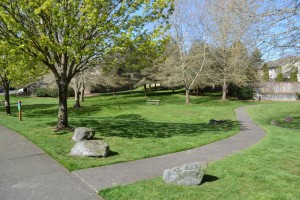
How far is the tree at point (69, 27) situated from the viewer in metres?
8.93

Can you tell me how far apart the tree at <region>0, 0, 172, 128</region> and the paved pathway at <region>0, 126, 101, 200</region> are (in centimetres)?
348

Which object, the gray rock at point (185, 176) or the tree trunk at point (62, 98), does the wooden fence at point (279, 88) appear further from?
the gray rock at point (185, 176)

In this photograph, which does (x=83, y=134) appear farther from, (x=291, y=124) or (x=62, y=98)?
(x=291, y=124)

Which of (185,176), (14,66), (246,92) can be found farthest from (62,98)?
(246,92)

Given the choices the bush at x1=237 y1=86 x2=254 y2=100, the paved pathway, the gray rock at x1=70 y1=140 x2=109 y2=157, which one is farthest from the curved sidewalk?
the bush at x1=237 y1=86 x2=254 y2=100

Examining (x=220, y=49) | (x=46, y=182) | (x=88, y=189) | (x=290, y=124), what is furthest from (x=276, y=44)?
(x=220, y=49)

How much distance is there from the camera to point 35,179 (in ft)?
18.5

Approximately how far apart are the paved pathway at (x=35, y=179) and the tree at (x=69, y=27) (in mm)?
3478

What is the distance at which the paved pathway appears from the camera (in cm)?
486

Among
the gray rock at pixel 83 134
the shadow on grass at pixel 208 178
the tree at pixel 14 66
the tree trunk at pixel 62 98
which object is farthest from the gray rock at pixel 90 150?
the tree trunk at pixel 62 98

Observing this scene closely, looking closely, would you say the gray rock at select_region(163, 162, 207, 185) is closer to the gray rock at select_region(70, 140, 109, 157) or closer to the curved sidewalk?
the curved sidewalk

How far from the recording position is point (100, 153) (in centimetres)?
743

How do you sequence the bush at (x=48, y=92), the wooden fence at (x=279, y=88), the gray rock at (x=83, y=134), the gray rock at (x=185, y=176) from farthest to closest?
1. the bush at (x=48, y=92)
2. the wooden fence at (x=279, y=88)
3. the gray rock at (x=83, y=134)
4. the gray rock at (x=185, y=176)

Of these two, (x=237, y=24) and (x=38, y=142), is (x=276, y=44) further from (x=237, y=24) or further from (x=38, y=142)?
(x=38, y=142)
